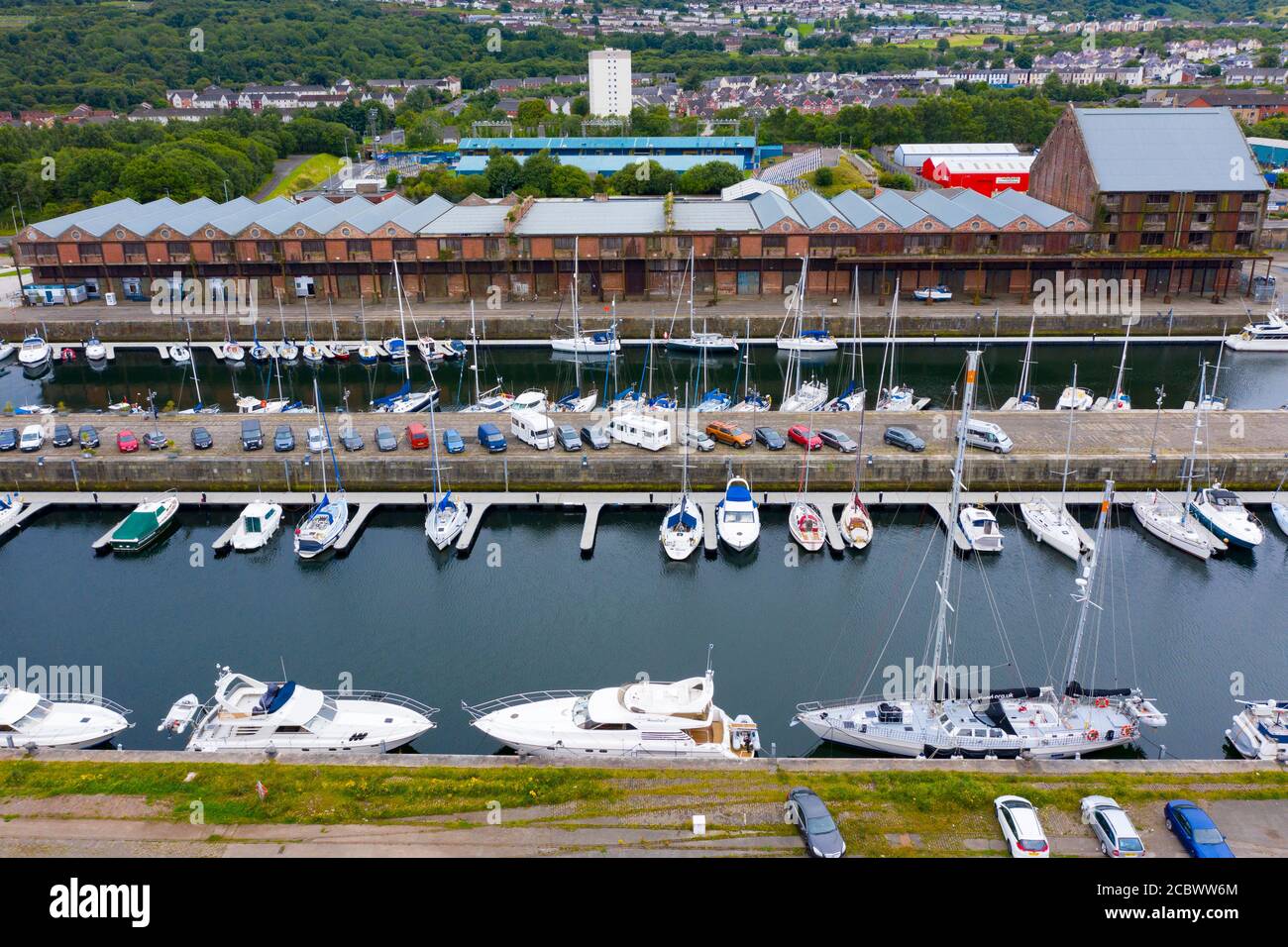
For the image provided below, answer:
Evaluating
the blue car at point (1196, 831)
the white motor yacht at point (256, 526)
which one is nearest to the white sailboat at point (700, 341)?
the white motor yacht at point (256, 526)

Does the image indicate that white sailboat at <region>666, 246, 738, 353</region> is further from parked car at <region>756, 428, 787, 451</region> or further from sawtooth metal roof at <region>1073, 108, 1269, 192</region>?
sawtooth metal roof at <region>1073, 108, 1269, 192</region>

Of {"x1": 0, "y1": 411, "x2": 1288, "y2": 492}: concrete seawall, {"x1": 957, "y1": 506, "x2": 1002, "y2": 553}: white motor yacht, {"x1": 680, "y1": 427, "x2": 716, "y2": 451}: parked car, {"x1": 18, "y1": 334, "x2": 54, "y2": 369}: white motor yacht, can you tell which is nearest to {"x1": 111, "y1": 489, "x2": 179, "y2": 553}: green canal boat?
{"x1": 0, "y1": 411, "x2": 1288, "y2": 492}: concrete seawall

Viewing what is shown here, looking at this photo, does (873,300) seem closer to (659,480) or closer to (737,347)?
(737,347)

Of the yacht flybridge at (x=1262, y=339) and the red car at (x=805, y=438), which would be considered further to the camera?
the yacht flybridge at (x=1262, y=339)

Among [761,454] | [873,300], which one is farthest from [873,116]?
[761,454]

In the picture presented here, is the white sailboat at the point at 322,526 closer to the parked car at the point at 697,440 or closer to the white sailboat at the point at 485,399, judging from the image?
the white sailboat at the point at 485,399

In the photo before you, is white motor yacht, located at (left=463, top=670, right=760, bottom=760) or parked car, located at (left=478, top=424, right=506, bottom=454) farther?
parked car, located at (left=478, top=424, right=506, bottom=454)
